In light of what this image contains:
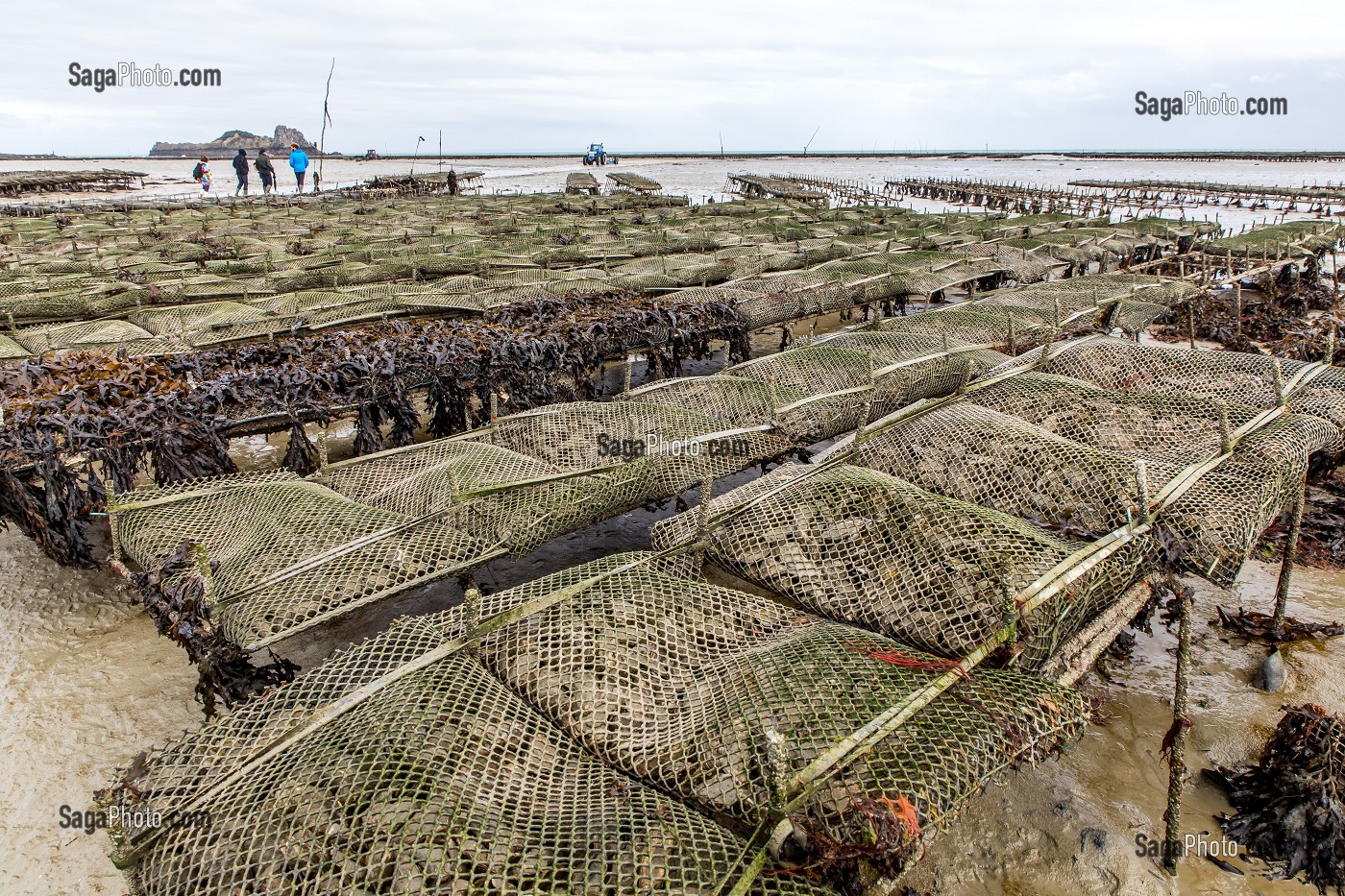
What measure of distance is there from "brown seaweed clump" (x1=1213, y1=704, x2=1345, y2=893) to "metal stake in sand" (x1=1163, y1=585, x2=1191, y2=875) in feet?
1.49

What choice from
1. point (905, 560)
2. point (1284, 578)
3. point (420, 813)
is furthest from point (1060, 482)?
point (420, 813)

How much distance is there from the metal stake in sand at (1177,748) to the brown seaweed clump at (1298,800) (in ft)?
1.49

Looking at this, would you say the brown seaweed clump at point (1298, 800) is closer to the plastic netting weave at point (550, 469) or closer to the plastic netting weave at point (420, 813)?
the plastic netting weave at point (420, 813)

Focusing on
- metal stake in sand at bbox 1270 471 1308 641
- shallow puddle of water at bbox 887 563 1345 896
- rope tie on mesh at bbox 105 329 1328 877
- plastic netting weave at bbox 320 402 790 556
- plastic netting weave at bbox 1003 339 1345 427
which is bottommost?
shallow puddle of water at bbox 887 563 1345 896

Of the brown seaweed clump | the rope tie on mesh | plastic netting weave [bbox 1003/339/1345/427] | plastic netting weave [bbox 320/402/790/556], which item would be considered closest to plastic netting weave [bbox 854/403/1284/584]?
the rope tie on mesh

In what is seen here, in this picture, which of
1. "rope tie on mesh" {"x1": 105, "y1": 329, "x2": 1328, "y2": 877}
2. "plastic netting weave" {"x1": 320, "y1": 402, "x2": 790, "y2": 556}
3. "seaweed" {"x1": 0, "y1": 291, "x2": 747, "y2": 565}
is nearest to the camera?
"rope tie on mesh" {"x1": 105, "y1": 329, "x2": 1328, "y2": 877}

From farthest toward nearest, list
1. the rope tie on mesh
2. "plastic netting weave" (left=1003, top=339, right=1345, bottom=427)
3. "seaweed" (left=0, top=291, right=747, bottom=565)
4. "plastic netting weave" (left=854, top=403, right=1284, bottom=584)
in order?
1. "plastic netting weave" (left=1003, top=339, right=1345, bottom=427)
2. "seaweed" (left=0, top=291, right=747, bottom=565)
3. "plastic netting weave" (left=854, top=403, right=1284, bottom=584)
4. the rope tie on mesh

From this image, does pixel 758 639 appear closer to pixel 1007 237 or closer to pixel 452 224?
pixel 1007 237

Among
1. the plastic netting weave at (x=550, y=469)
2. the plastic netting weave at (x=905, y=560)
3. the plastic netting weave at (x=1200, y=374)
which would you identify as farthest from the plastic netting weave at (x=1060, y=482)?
the plastic netting weave at (x=1200, y=374)

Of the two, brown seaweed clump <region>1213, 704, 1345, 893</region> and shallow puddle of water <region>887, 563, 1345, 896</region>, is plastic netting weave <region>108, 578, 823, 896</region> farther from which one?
brown seaweed clump <region>1213, 704, 1345, 893</region>

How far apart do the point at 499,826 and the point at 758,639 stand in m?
1.76

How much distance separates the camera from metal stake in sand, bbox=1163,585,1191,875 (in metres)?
3.83

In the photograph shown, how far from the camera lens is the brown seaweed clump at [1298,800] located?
385 centimetres

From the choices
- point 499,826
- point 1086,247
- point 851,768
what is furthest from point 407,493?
point 1086,247
